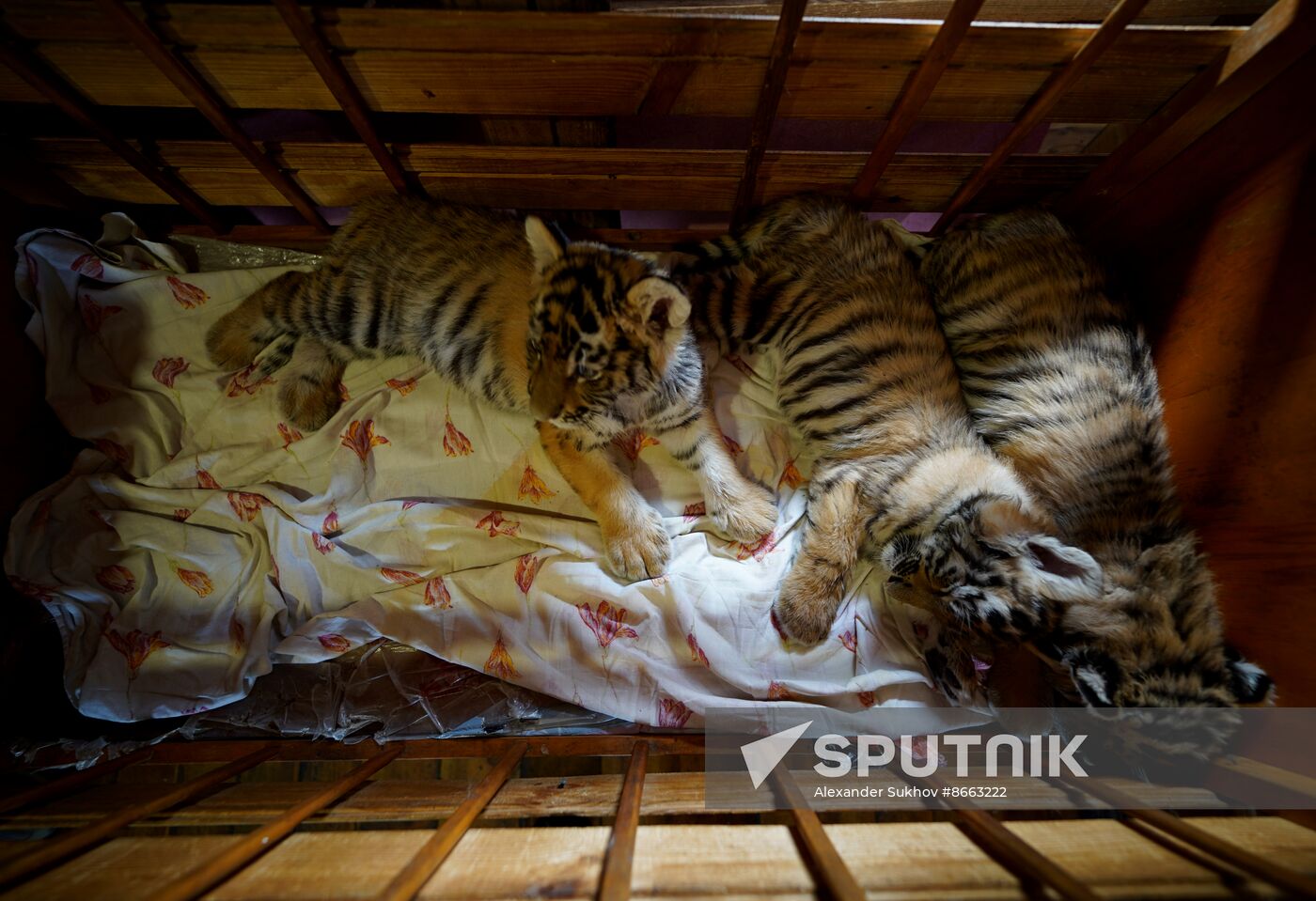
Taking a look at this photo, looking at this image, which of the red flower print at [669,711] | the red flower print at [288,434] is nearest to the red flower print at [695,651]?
the red flower print at [669,711]

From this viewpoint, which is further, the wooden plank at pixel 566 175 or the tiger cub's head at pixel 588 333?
the wooden plank at pixel 566 175

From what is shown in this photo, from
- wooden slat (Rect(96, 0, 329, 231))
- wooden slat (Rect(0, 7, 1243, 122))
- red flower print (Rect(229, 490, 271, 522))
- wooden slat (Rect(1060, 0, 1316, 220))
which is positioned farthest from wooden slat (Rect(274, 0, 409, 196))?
wooden slat (Rect(1060, 0, 1316, 220))

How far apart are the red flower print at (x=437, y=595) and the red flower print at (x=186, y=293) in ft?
4.13

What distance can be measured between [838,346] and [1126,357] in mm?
754

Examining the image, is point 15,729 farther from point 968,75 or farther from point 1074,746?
point 968,75

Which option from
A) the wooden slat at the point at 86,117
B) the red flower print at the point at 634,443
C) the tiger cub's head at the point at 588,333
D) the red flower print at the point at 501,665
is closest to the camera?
the wooden slat at the point at 86,117

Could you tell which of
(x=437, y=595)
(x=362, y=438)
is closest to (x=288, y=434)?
(x=362, y=438)

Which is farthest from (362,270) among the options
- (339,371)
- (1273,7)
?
(1273,7)

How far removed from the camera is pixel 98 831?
121cm

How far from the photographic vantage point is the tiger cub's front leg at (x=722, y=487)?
74.6 inches

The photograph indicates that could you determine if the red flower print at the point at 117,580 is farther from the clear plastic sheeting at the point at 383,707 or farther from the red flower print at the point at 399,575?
the red flower print at the point at 399,575

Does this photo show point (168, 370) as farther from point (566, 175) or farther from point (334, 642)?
point (566, 175)

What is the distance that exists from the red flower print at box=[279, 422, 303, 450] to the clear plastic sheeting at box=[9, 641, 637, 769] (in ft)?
2.34

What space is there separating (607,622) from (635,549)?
237 mm
